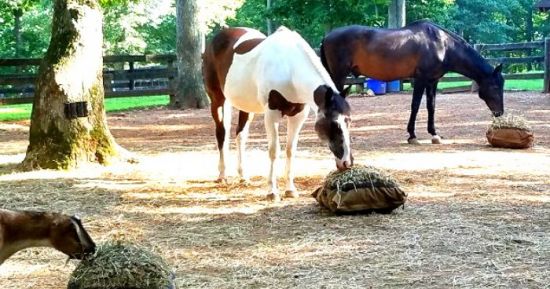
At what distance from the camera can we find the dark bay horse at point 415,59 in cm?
1114

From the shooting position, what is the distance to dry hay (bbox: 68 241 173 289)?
3.52m

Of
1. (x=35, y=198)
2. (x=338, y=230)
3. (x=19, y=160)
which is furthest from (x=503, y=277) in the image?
(x=19, y=160)

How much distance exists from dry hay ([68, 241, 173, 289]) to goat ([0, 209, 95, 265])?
11 cm

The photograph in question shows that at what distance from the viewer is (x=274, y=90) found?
6.43m

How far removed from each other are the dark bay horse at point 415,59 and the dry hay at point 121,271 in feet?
24.9

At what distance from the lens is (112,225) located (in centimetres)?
568

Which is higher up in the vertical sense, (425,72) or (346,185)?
(425,72)

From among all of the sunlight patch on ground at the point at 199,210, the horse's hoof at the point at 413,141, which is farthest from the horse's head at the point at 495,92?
the sunlight patch on ground at the point at 199,210

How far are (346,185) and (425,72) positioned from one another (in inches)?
231

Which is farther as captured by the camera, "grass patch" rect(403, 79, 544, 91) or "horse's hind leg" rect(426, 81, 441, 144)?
"grass patch" rect(403, 79, 544, 91)

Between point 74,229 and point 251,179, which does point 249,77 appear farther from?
point 74,229

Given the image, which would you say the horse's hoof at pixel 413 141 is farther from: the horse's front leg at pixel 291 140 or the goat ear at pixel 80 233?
the goat ear at pixel 80 233

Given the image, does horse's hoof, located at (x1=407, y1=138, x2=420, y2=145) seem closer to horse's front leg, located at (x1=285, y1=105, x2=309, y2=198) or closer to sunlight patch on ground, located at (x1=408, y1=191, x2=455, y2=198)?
sunlight patch on ground, located at (x1=408, y1=191, x2=455, y2=198)

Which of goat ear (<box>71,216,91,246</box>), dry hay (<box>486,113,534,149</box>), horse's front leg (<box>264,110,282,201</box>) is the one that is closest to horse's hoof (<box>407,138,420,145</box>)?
dry hay (<box>486,113,534,149</box>)
